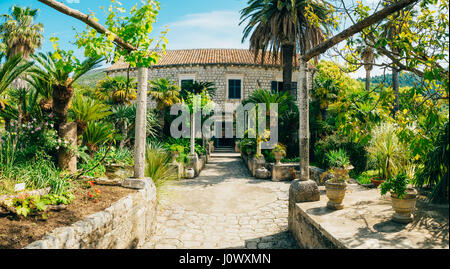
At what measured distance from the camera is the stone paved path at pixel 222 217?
472 centimetres

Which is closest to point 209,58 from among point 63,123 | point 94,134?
point 94,134

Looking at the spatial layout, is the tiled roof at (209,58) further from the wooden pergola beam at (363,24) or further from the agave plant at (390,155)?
the wooden pergola beam at (363,24)

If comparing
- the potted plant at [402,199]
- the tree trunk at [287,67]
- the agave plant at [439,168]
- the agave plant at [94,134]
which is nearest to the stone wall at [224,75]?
the tree trunk at [287,67]

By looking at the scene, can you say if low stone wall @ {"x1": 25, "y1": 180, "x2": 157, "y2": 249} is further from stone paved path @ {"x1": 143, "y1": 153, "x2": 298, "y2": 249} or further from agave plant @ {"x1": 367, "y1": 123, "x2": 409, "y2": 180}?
agave plant @ {"x1": 367, "y1": 123, "x2": 409, "y2": 180}

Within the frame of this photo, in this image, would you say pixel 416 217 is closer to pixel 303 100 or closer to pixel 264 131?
pixel 303 100

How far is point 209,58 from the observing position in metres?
23.3

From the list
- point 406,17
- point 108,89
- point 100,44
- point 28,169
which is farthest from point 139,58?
point 108,89

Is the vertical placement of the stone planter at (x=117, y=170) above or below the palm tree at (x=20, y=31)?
below

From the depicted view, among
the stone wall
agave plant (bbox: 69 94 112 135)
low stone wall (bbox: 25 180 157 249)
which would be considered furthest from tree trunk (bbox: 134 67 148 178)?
the stone wall

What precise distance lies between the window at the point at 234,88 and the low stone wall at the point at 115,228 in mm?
18667

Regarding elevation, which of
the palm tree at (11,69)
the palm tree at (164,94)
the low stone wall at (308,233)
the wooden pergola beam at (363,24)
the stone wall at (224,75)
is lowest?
the low stone wall at (308,233)

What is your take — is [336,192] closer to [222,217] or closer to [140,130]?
[222,217]

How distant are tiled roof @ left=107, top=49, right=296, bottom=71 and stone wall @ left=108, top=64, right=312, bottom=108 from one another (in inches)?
16.6

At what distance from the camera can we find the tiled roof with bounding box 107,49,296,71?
2264 centimetres
